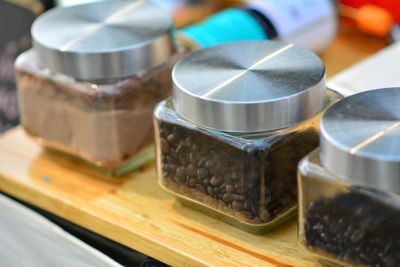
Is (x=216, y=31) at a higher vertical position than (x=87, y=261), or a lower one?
higher

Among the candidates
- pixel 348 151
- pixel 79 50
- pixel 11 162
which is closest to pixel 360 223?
pixel 348 151

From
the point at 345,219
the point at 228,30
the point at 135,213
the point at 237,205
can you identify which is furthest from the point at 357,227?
the point at 228,30

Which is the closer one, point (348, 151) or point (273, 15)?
point (348, 151)

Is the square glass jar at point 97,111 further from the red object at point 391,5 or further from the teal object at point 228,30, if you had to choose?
the red object at point 391,5

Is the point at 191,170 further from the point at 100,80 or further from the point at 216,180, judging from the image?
the point at 100,80

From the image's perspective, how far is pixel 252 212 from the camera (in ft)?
1.70

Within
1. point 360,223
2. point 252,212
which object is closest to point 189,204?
point 252,212

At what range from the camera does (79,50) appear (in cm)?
60

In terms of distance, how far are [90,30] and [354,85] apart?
27 cm

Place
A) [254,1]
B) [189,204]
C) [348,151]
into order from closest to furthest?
[348,151] < [189,204] < [254,1]

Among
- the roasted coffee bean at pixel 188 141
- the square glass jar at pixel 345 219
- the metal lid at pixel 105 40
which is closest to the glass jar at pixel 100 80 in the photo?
the metal lid at pixel 105 40

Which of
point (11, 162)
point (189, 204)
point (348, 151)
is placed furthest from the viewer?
point (11, 162)

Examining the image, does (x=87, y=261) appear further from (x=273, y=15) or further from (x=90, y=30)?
(x=273, y=15)

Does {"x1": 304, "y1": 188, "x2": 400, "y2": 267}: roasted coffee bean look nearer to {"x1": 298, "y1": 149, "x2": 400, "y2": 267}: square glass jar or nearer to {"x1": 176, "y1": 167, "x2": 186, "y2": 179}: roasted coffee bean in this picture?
{"x1": 298, "y1": 149, "x2": 400, "y2": 267}: square glass jar
